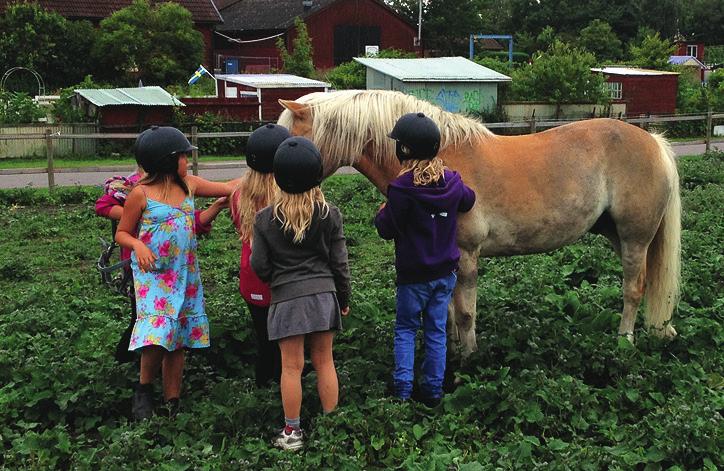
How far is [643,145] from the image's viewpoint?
5.50 metres

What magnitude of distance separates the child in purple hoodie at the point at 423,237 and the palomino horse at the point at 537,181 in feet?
1.36

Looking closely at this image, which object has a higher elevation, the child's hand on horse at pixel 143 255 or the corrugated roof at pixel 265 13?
the corrugated roof at pixel 265 13

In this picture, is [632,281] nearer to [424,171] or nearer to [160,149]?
[424,171]

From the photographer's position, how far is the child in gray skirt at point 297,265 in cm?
394

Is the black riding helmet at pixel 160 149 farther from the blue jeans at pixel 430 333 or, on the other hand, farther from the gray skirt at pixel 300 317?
the blue jeans at pixel 430 333

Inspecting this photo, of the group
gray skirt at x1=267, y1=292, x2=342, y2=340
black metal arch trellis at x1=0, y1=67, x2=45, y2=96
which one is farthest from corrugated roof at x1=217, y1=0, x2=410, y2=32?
gray skirt at x1=267, y1=292, x2=342, y2=340

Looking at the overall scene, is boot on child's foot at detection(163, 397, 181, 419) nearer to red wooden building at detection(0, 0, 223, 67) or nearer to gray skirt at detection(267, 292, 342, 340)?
gray skirt at detection(267, 292, 342, 340)

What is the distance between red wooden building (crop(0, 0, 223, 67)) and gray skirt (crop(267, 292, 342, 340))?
33.5m

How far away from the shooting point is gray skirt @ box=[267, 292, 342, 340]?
398 cm

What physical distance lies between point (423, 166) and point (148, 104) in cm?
2026

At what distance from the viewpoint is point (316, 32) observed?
148 ft

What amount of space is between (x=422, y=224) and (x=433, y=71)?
24.5 m

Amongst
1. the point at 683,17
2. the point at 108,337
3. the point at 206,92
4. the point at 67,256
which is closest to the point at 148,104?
the point at 206,92

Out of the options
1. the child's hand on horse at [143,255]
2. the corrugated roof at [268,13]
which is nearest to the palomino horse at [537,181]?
the child's hand on horse at [143,255]
